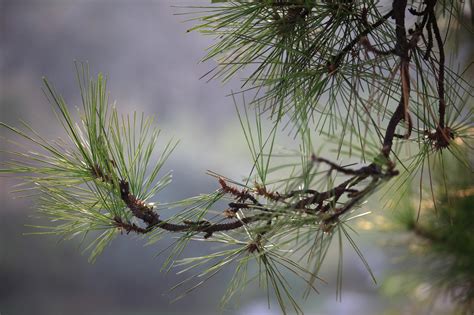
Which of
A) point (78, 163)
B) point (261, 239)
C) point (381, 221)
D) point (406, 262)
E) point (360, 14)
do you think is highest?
point (360, 14)

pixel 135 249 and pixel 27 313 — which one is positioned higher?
pixel 135 249

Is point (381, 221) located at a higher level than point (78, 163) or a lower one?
lower

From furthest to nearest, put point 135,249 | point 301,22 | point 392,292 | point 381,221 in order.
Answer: point 135,249 < point 392,292 < point 381,221 < point 301,22

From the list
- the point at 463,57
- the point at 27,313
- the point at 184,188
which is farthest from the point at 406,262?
the point at 27,313

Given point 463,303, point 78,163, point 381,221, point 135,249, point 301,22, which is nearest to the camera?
point 78,163

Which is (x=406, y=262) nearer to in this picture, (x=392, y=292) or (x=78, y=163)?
(x=392, y=292)

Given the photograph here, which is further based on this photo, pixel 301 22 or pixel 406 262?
pixel 406 262

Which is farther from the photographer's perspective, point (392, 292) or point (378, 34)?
point (392, 292)

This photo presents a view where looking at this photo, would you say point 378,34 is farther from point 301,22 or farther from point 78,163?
point 78,163

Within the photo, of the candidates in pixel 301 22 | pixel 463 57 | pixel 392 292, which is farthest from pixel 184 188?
pixel 301 22
